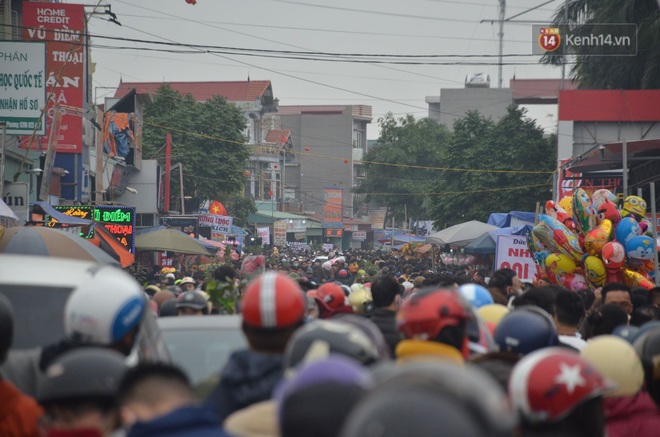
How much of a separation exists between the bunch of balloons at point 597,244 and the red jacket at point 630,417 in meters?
9.58

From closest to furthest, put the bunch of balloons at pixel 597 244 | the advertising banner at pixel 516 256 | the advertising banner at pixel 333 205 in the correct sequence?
the bunch of balloons at pixel 597 244, the advertising banner at pixel 516 256, the advertising banner at pixel 333 205

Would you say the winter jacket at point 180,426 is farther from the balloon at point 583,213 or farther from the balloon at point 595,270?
the balloon at point 583,213

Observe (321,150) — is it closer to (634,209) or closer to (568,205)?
(568,205)

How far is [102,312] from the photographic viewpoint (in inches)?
172

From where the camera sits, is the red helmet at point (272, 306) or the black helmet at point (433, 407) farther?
the red helmet at point (272, 306)

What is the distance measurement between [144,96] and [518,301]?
42133 millimetres

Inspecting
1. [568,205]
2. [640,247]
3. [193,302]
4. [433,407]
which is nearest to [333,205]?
[568,205]

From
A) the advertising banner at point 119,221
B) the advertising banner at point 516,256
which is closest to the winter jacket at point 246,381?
the advertising banner at point 516,256

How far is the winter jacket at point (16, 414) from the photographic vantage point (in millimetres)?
3721

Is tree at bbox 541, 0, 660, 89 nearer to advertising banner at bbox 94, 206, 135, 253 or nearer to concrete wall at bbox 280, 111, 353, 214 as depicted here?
advertising banner at bbox 94, 206, 135, 253

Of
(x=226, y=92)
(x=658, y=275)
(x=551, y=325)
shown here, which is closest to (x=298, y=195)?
(x=226, y=92)

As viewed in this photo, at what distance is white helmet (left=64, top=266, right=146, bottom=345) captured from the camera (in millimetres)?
4371

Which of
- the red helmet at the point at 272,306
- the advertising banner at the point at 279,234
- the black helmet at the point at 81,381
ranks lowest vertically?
the advertising banner at the point at 279,234

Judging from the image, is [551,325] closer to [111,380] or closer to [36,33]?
[111,380]
